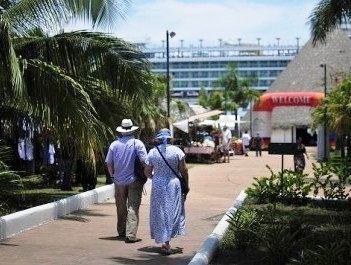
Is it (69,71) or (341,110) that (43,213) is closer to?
(69,71)

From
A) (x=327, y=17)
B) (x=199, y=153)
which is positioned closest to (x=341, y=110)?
(x=199, y=153)

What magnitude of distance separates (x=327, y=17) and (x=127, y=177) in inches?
316

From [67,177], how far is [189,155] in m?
17.8

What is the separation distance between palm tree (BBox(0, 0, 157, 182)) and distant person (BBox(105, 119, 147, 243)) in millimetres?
1657

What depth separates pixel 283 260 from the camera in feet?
24.8

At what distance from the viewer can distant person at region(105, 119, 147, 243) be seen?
9469mm

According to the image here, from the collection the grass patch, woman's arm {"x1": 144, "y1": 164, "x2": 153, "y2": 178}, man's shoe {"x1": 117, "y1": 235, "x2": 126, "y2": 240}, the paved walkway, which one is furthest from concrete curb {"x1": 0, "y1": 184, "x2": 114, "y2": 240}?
woman's arm {"x1": 144, "y1": 164, "x2": 153, "y2": 178}

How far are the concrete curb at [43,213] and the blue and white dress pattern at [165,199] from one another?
8.12 ft

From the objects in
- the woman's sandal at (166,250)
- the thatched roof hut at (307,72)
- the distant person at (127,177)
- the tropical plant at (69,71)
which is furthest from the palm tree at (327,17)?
the thatched roof hut at (307,72)

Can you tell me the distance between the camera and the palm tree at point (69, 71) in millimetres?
11195

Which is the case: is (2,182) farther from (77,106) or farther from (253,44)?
(253,44)

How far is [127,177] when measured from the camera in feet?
31.4

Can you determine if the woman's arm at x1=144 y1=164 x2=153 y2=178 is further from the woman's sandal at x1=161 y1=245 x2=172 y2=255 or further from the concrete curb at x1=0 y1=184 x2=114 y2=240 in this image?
the concrete curb at x1=0 y1=184 x2=114 y2=240

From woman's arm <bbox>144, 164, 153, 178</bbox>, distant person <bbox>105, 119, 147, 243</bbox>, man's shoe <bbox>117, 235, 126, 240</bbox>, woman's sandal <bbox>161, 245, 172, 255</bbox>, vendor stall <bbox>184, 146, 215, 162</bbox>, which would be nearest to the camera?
woman's sandal <bbox>161, 245, 172, 255</bbox>
